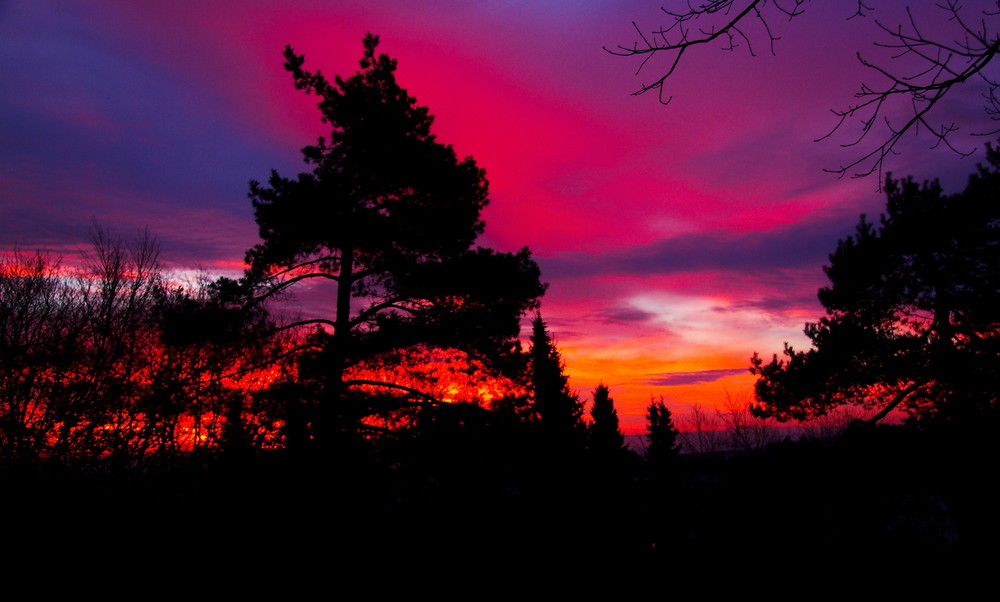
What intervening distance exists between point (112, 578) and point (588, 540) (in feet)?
20.4

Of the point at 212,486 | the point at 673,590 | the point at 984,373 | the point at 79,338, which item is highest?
the point at 79,338

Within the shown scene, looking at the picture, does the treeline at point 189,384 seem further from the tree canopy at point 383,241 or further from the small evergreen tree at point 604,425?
the small evergreen tree at point 604,425

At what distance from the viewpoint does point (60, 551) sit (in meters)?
6.57

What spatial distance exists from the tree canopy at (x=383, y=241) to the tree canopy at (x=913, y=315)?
11.4 m

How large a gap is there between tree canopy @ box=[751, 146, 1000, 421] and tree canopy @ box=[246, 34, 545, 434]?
11.4 m

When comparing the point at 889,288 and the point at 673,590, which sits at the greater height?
the point at 889,288

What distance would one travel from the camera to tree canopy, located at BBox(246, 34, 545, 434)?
45.1 feet

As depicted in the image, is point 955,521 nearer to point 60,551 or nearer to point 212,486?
point 212,486

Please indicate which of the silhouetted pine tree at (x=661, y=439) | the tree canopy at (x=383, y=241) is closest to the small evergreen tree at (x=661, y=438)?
the silhouetted pine tree at (x=661, y=439)

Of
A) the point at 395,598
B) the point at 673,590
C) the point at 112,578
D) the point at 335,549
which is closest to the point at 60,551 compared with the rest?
the point at 112,578

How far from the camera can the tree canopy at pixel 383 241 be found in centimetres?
1376

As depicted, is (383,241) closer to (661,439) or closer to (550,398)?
(550,398)

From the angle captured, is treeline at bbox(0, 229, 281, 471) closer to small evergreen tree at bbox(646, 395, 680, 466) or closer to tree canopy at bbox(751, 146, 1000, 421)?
small evergreen tree at bbox(646, 395, 680, 466)

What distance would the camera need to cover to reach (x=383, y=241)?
46.2ft
